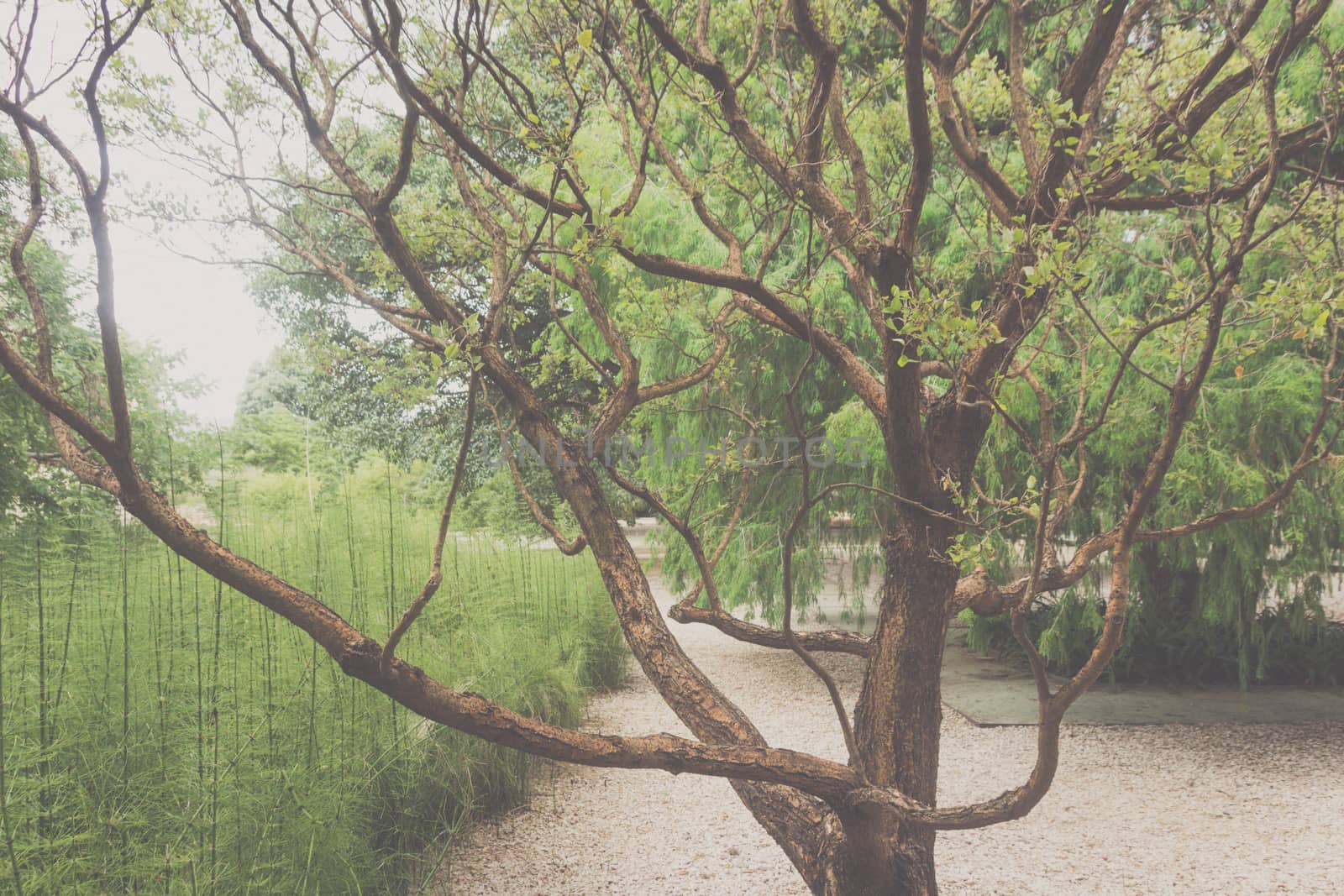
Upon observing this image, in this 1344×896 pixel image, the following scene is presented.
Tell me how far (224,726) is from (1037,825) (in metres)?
2.84

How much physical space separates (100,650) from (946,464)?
97.9 inches

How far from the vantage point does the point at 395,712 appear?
116 inches

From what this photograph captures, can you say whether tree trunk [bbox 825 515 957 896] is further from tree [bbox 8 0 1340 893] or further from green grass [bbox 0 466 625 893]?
green grass [bbox 0 466 625 893]

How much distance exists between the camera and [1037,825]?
3145 mm

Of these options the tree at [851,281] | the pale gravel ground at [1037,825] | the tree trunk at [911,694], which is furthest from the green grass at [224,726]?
the tree trunk at [911,694]

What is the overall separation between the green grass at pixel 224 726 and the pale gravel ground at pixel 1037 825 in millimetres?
305

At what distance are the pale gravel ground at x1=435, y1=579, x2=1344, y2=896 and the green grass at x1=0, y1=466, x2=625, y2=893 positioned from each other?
31 cm

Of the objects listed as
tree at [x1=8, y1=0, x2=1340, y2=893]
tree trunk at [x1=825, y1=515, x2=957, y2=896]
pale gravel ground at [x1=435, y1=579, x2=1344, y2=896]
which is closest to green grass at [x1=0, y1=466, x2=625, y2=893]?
pale gravel ground at [x1=435, y1=579, x2=1344, y2=896]

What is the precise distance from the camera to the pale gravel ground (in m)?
2.71

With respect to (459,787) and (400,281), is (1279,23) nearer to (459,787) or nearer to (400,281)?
(400,281)

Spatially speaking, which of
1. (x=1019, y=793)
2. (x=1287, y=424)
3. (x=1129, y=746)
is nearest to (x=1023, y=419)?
(x=1287, y=424)

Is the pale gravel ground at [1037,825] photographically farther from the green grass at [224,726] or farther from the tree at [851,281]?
the tree at [851,281]

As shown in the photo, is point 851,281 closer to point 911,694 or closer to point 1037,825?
point 911,694

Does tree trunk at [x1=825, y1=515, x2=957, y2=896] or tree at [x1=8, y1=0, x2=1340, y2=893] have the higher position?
tree at [x1=8, y1=0, x2=1340, y2=893]
